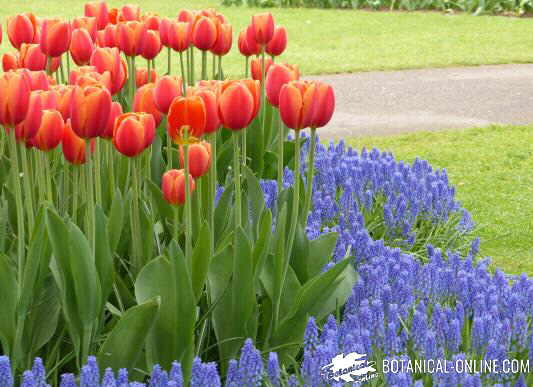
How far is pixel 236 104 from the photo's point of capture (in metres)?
2.31

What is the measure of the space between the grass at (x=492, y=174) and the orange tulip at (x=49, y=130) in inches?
112

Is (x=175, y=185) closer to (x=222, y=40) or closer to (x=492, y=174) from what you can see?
(x=222, y=40)

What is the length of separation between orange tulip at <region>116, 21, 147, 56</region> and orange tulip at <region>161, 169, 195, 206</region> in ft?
3.38

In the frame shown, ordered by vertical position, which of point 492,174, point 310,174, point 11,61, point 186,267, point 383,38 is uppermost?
point 11,61

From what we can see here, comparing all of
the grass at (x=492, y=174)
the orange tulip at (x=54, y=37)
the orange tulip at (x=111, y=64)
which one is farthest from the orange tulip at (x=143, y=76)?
the grass at (x=492, y=174)

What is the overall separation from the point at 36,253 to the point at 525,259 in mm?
3288

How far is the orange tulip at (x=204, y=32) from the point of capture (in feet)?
11.1

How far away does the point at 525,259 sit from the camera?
16.1 ft

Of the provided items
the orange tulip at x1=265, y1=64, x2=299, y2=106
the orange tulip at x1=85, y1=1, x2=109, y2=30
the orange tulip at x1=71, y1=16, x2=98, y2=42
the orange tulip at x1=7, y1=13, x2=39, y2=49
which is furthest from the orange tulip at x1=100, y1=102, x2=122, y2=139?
the orange tulip at x1=85, y1=1, x2=109, y2=30

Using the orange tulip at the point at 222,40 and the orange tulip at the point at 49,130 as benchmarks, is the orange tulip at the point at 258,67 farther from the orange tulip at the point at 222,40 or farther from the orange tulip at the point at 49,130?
the orange tulip at the point at 49,130

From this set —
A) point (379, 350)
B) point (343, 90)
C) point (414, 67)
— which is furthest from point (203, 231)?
point (414, 67)

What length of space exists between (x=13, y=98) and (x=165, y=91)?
1.85 feet

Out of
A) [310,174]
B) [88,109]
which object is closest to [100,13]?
[310,174]

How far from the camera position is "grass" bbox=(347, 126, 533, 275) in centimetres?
515
